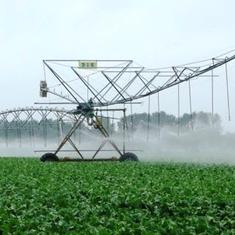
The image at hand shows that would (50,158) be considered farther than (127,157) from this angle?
Yes

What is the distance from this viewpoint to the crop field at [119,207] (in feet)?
35.6

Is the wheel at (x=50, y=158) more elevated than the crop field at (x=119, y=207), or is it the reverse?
the wheel at (x=50, y=158)

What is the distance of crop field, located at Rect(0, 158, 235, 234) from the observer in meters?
10.9

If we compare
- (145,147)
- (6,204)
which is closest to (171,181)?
(6,204)

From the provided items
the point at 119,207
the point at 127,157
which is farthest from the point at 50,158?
the point at 119,207

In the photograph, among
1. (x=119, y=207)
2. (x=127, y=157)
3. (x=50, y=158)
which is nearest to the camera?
(x=119, y=207)

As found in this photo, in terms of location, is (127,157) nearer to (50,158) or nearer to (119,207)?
(50,158)

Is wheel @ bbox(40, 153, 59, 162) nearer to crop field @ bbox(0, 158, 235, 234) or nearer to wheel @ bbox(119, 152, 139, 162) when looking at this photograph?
wheel @ bbox(119, 152, 139, 162)

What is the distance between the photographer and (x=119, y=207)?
45.7 feet

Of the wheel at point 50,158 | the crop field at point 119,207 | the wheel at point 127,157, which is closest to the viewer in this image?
the crop field at point 119,207

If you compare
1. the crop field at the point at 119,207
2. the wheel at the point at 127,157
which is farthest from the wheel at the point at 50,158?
the crop field at the point at 119,207

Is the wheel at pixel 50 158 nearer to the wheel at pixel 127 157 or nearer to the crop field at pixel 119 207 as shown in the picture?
the wheel at pixel 127 157

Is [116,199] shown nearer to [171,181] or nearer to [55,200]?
[55,200]

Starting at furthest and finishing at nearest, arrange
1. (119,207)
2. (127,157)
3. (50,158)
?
(50,158)
(127,157)
(119,207)
